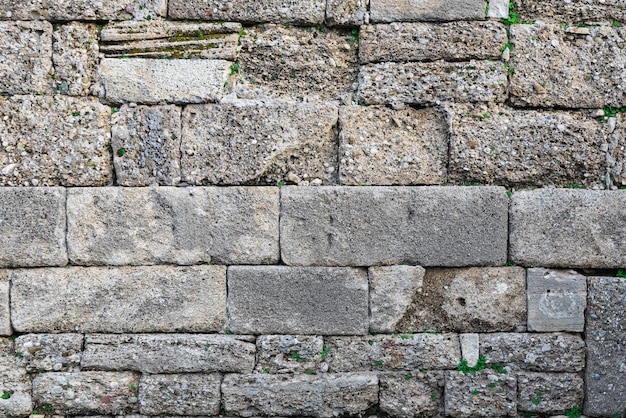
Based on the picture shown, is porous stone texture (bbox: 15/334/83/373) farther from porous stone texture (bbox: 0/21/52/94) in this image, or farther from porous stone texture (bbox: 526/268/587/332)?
porous stone texture (bbox: 526/268/587/332)

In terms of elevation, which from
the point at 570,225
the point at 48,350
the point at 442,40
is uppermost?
the point at 442,40

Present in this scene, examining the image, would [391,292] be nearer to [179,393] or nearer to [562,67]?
[179,393]

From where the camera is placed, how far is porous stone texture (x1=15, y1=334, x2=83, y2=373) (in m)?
3.43

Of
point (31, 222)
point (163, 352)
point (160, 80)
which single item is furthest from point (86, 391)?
point (160, 80)

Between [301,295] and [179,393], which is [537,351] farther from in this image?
[179,393]

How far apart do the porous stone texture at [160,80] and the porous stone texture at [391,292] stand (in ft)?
4.57

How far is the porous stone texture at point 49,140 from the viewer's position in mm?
3398

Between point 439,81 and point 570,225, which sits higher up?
point 439,81

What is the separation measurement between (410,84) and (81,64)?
6.10 feet

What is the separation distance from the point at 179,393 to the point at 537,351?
2.05 meters

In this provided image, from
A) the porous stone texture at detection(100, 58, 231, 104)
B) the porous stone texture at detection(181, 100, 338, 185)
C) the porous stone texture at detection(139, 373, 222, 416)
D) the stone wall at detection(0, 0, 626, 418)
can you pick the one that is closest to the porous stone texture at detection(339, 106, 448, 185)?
the stone wall at detection(0, 0, 626, 418)

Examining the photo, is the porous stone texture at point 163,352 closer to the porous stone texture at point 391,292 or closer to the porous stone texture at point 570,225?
the porous stone texture at point 391,292

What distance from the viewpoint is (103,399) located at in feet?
11.3

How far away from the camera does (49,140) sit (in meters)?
3.40
